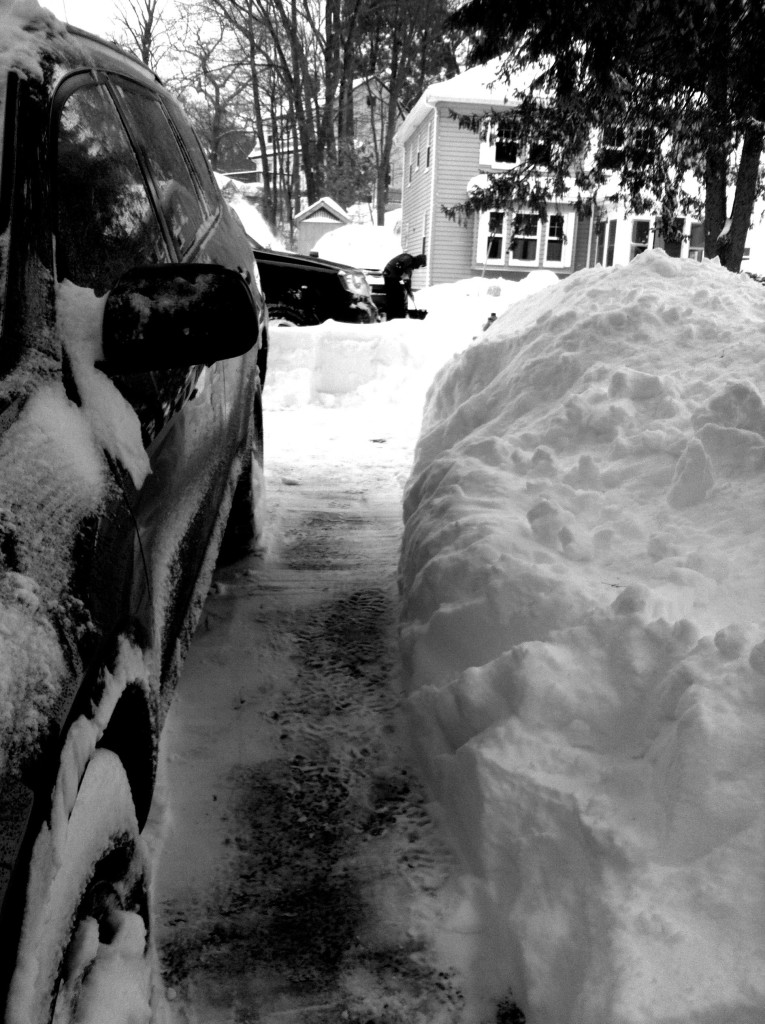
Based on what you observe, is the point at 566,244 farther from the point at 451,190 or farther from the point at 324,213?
the point at 324,213

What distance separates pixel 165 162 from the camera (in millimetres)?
3107

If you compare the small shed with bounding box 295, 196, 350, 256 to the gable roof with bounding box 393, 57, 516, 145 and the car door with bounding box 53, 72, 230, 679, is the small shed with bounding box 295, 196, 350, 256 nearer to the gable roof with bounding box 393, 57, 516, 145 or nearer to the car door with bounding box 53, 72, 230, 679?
the gable roof with bounding box 393, 57, 516, 145

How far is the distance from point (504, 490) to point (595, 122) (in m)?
6.70

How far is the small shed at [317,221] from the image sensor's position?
34188 mm

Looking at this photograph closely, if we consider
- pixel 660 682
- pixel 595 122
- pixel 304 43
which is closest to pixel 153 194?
pixel 660 682

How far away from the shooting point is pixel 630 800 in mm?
2229

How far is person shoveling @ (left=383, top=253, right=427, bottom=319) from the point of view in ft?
45.1

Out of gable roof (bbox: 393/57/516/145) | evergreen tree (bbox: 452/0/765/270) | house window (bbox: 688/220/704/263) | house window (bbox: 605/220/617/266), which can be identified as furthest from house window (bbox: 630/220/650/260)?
evergreen tree (bbox: 452/0/765/270)

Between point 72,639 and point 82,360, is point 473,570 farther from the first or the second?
point 72,639

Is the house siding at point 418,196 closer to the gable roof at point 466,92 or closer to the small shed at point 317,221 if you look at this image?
the gable roof at point 466,92

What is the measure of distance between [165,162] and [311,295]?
8.21 m

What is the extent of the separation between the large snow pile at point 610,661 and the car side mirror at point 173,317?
137 centimetres

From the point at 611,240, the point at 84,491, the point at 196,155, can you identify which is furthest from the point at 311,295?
A: the point at 611,240

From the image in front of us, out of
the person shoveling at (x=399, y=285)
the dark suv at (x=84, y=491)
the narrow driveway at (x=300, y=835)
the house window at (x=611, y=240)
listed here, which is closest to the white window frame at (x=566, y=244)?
the house window at (x=611, y=240)
